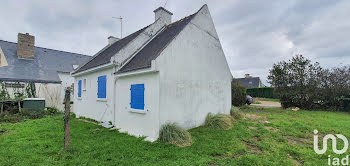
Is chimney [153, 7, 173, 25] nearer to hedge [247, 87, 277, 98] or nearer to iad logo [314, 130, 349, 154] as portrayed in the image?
iad logo [314, 130, 349, 154]

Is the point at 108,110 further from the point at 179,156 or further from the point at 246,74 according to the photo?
the point at 246,74

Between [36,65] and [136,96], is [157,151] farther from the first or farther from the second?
[36,65]

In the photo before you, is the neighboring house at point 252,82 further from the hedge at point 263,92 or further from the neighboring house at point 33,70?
the neighboring house at point 33,70

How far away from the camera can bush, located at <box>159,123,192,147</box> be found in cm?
498

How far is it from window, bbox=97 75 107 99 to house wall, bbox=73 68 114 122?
218 mm

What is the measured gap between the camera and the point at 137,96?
595 centimetres

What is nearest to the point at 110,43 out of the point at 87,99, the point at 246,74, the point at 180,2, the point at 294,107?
the point at 87,99

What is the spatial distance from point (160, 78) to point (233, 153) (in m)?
3.18

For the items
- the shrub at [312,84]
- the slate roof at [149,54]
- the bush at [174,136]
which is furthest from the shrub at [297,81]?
the bush at [174,136]

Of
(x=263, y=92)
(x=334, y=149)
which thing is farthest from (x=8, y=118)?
(x=263, y=92)

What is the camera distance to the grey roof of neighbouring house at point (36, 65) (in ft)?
43.4

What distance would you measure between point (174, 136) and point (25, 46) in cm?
1917

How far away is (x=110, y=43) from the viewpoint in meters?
12.7

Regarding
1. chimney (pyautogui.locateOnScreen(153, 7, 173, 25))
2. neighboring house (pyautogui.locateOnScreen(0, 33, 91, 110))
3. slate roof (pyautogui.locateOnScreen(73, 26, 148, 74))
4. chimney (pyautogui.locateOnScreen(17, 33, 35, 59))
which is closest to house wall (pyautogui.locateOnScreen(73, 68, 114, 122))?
slate roof (pyautogui.locateOnScreen(73, 26, 148, 74))
